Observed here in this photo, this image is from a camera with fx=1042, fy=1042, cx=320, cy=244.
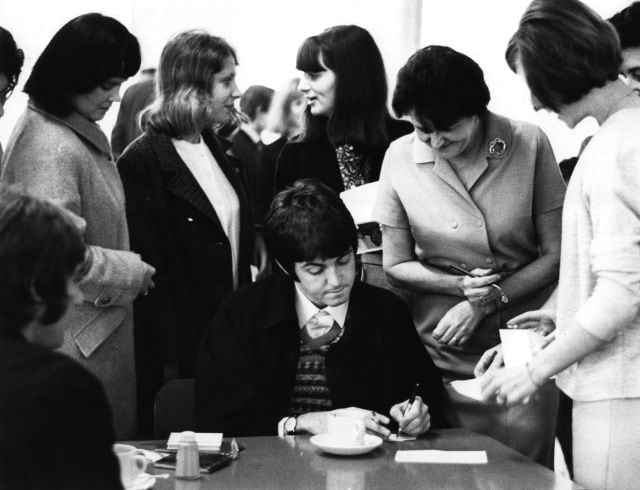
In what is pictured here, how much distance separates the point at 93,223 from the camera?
2.99 metres

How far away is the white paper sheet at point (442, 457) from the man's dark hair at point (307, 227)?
655mm

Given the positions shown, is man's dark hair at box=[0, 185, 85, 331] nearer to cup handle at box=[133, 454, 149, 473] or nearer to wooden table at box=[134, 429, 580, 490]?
cup handle at box=[133, 454, 149, 473]

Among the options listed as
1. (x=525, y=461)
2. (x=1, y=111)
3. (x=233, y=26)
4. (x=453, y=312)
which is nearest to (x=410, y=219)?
(x=453, y=312)

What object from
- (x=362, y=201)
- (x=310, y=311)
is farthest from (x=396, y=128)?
(x=310, y=311)

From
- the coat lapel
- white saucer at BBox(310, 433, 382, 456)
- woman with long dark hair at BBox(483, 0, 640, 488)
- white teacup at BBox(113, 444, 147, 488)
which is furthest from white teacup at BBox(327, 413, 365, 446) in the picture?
the coat lapel

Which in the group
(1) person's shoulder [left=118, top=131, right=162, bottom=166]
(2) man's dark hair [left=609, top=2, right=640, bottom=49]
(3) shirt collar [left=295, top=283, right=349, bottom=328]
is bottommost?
(3) shirt collar [left=295, top=283, right=349, bottom=328]

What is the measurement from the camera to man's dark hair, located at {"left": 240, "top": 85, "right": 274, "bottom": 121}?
6405 millimetres

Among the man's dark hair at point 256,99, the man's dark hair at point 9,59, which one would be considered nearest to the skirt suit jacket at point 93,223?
the man's dark hair at point 9,59

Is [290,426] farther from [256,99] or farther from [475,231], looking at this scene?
[256,99]

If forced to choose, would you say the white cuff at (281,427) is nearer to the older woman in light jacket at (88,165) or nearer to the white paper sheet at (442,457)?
the white paper sheet at (442,457)

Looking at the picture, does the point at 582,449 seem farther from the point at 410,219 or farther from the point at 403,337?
the point at 410,219

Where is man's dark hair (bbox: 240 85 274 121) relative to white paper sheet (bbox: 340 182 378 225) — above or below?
above

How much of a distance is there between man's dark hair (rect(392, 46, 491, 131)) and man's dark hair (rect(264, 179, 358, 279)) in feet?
1.14

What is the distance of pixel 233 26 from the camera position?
6.32 metres
